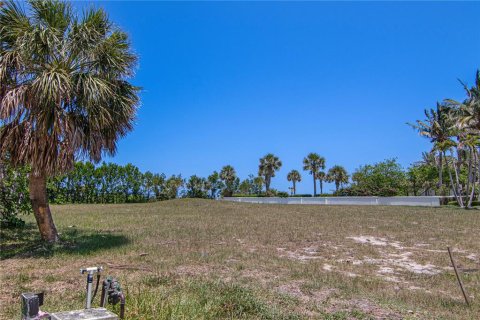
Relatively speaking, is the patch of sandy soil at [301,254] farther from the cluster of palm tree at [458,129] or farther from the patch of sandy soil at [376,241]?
the cluster of palm tree at [458,129]

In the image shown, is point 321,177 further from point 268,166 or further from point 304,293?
point 304,293

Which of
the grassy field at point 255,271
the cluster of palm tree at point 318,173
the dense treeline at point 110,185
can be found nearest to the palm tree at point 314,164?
the cluster of palm tree at point 318,173

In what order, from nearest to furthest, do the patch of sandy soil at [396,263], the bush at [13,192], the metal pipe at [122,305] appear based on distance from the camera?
1. the metal pipe at [122,305]
2. the patch of sandy soil at [396,263]
3. the bush at [13,192]

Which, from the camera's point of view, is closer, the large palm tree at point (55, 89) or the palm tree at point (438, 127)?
the large palm tree at point (55, 89)

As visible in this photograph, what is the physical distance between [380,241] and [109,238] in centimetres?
835

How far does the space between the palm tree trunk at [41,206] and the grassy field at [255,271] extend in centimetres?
45

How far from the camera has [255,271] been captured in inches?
302

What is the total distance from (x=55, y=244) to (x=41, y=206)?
1.06 meters

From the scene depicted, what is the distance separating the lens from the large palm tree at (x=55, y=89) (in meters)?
8.64

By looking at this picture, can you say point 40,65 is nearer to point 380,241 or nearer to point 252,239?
point 252,239

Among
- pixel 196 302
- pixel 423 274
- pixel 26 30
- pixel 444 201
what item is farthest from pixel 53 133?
pixel 444 201

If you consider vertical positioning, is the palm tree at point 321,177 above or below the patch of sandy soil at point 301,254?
above

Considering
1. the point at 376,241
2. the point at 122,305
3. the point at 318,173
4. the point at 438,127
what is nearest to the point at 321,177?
the point at 318,173

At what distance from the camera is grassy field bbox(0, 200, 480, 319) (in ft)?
16.9
